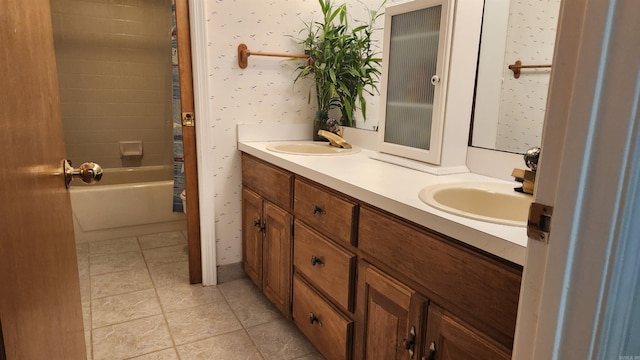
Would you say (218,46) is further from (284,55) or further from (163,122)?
(163,122)

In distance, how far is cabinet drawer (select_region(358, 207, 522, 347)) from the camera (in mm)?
884

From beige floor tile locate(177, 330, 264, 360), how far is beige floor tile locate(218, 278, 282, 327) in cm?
13

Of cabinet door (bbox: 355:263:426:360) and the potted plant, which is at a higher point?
the potted plant

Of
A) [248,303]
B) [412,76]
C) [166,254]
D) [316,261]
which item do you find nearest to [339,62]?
[412,76]

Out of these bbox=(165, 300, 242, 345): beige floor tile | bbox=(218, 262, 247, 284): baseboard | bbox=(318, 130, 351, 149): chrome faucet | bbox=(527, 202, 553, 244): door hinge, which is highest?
bbox=(527, 202, 553, 244): door hinge

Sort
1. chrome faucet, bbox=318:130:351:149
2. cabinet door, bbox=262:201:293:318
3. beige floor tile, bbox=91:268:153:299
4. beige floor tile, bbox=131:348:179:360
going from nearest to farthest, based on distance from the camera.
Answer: beige floor tile, bbox=131:348:179:360
cabinet door, bbox=262:201:293:318
chrome faucet, bbox=318:130:351:149
beige floor tile, bbox=91:268:153:299

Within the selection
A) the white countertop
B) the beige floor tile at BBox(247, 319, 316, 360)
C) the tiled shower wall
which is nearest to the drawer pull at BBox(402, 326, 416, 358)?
the white countertop

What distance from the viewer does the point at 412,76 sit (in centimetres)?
175

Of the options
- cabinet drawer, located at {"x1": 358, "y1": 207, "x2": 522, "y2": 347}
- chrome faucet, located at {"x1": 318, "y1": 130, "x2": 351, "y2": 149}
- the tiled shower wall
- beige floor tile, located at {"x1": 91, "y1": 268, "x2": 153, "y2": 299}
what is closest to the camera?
cabinet drawer, located at {"x1": 358, "y1": 207, "x2": 522, "y2": 347}

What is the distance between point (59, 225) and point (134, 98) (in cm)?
301

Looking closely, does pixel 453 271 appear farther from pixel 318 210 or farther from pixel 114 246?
pixel 114 246

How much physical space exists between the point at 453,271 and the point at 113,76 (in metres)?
3.43

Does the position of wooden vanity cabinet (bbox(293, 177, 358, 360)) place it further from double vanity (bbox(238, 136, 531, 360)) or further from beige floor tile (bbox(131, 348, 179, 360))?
beige floor tile (bbox(131, 348, 179, 360))

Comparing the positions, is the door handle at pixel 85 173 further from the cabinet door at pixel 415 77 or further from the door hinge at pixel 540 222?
the cabinet door at pixel 415 77
